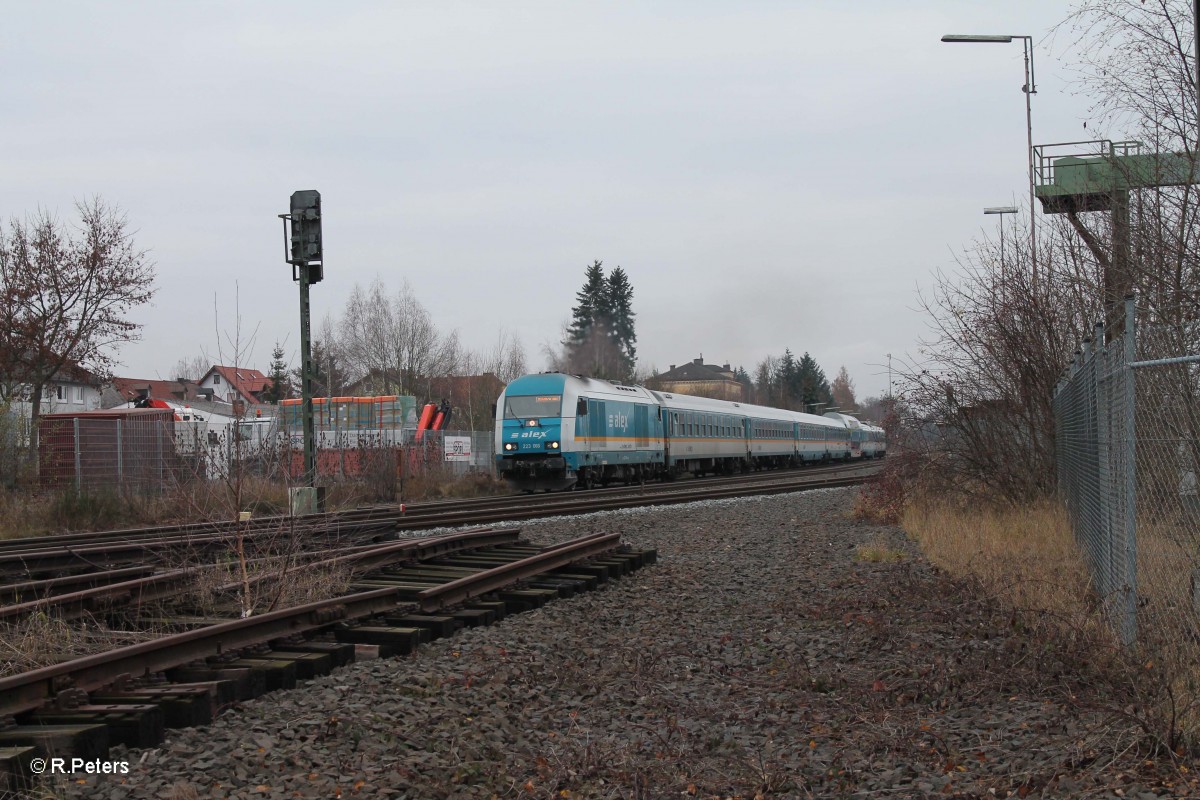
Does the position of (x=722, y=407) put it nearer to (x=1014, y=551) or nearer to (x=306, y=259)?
(x=306, y=259)

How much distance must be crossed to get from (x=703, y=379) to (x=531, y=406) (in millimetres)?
111728

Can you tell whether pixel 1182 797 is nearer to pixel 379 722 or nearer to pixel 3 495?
pixel 379 722

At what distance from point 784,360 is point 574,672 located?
127470 mm

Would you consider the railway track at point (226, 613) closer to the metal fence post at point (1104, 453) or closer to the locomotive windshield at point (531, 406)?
the metal fence post at point (1104, 453)

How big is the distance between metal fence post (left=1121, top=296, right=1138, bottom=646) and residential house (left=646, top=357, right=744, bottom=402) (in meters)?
97.8

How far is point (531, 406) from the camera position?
27500 millimetres

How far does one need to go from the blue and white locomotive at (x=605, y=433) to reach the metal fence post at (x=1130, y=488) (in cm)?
2084

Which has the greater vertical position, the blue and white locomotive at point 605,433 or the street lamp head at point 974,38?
the street lamp head at point 974,38

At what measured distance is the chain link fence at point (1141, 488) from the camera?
6105 mm

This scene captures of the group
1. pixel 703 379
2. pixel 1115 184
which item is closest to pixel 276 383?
pixel 1115 184

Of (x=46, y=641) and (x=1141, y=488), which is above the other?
(x=1141, y=488)

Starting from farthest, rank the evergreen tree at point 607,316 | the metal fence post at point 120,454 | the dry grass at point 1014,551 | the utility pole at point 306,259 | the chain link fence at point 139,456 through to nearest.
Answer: the evergreen tree at point 607,316 → the metal fence post at point 120,454 → the chain link fence at point 139,456 → the utility pole at point 306,259 → the dry grass at point 1014,551

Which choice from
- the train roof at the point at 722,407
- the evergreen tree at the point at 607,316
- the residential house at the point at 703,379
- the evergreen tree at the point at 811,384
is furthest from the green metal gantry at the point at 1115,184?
the evergreen tree at the point at 811,384

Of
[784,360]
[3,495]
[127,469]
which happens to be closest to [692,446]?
[127,469]
